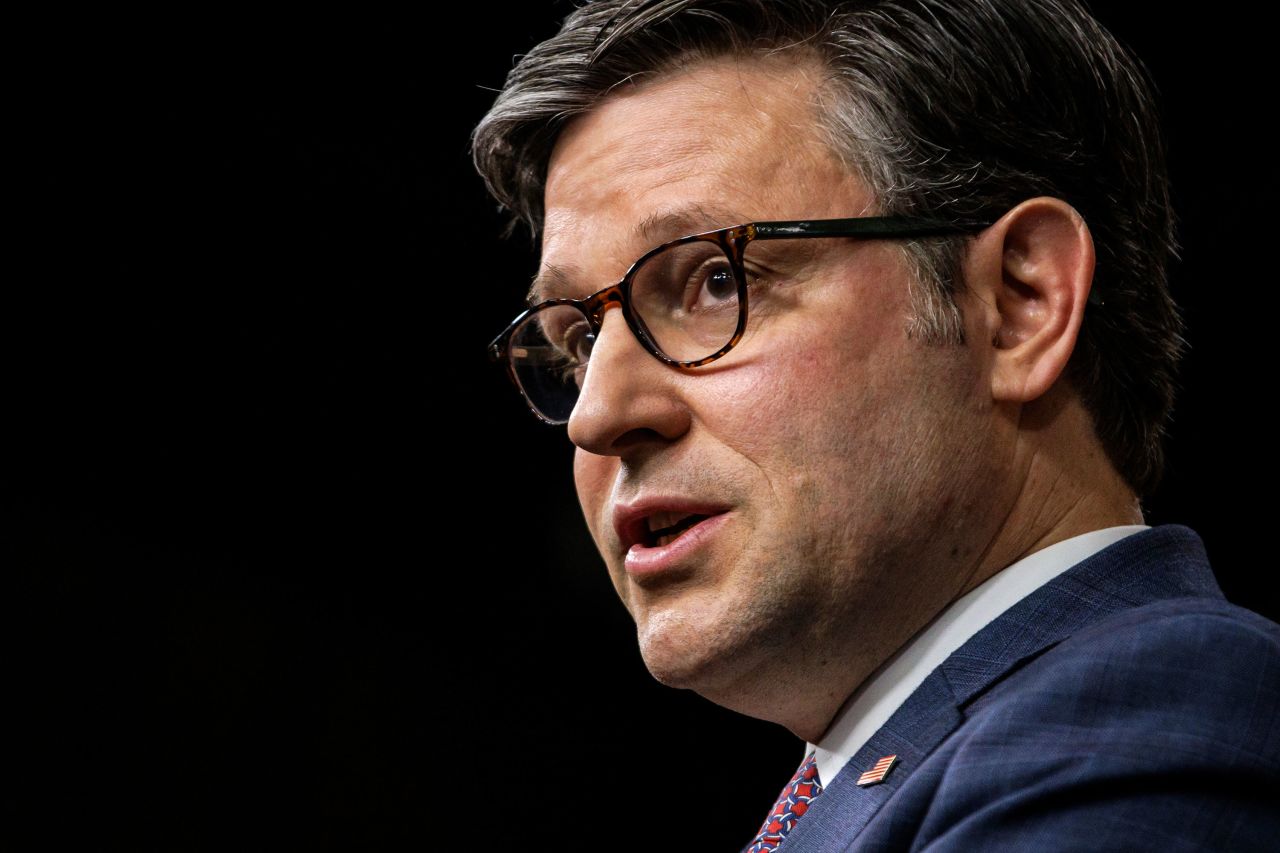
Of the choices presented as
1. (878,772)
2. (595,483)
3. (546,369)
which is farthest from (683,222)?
(878,772)

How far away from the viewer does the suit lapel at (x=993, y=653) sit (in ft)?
3.97

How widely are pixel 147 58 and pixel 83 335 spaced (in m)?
0.73

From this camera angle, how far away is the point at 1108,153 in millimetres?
1541

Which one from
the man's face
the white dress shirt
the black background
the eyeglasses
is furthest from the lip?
the black background

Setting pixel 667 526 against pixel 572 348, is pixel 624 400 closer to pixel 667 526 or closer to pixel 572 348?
pixel 667 526

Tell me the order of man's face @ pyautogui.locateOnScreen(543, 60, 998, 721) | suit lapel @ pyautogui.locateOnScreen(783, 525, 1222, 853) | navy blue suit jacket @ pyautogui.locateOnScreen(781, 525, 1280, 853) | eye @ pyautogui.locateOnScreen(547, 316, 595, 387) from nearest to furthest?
navy blue suit jacket @ pyautogui.locateOnScreen(781, 525, 1280, 853) < suit lapel @ pyautogui.locateOnScreen(783, 525, 1222, 853) < man's face @ pyautogui.locateOnScreen(543, 60, 998, 721) < eye @ pyautogui.locateOnScreen(547, 316, 595, 387)

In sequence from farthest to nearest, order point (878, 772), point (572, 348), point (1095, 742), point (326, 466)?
point (326, 466) → point (572, 348) → point (878, 772) → point (1095, 742)

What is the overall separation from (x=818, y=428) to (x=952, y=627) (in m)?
0.26

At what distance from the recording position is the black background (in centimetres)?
304

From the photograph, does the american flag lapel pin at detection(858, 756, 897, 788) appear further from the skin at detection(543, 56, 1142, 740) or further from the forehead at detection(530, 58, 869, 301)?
the forehead at detection(530, 58, 869, 301)

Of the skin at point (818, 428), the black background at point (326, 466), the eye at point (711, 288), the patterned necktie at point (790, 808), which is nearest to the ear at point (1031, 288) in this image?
the skin at point (818, 428)

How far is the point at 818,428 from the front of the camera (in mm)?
1306

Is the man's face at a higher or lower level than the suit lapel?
higher

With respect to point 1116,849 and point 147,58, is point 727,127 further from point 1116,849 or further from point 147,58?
point 147,58
